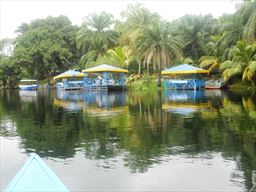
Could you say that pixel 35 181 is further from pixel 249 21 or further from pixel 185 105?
pixel 249 21

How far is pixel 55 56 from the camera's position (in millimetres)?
56406

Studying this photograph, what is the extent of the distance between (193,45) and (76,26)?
72.4ft

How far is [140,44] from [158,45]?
2.13 m

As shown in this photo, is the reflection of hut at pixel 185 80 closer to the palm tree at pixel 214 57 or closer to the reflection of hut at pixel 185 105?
the palm tree at pixel 214 57

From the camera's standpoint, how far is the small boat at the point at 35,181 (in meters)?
3.29

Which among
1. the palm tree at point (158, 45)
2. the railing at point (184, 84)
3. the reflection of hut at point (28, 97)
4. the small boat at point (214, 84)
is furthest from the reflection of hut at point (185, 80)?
the reflection of hut at point (28, 97)

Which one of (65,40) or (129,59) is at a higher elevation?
(65,40)

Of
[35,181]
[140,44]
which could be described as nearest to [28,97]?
[140,44]

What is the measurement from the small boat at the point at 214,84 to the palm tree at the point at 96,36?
49.6ft

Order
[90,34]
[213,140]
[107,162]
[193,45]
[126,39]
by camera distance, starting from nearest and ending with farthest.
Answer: [107,162], [213,140], [193,45], [126,39], [90,34]

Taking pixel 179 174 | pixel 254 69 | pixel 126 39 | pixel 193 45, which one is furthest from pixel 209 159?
pixel 126 39

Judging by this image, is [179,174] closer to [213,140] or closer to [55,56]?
[213,140]

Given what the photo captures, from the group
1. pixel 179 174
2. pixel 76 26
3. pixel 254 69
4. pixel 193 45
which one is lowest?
pixel 179 174

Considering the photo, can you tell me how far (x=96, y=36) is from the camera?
5084 cm
